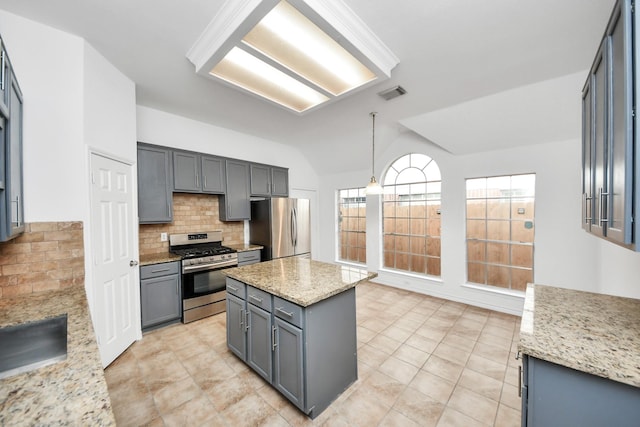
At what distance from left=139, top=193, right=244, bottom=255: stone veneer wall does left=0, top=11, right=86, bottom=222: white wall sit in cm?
150

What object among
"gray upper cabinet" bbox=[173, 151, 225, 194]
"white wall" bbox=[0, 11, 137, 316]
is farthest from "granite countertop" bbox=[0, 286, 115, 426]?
"gray upper cabinet" bbox=[173, 151, 225, 194]

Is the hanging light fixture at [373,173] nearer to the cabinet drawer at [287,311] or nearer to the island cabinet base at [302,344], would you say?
the island cabinet base at [302,344]

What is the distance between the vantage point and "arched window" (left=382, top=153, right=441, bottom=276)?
4.25 m

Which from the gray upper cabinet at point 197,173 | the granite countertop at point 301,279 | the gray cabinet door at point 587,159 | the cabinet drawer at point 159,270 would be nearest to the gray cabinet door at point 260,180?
the gray upper cabinet at point 197,173

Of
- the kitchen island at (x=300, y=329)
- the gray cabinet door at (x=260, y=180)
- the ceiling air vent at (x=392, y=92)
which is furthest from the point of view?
the gray cabinet door at (x=260, y=180)

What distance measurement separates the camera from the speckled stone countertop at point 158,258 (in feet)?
9.85

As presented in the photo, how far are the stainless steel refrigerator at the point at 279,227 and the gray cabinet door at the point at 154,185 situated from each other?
1.40 meters

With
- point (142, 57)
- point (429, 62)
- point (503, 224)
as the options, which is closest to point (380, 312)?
point (503, 224)

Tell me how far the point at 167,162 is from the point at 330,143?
2837 mm

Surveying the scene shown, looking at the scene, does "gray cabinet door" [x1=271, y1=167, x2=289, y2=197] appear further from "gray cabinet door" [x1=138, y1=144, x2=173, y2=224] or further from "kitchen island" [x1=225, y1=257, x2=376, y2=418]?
"kitchen island" [x1=225, y1=257, x2=376, y2=418]

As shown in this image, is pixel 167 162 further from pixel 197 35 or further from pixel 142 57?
pixel 197 35

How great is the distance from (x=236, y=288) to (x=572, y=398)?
2.20 meters

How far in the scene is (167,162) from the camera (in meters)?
3.37

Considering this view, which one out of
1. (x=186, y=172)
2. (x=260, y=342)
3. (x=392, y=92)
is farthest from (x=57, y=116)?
(x=392, y=92)
